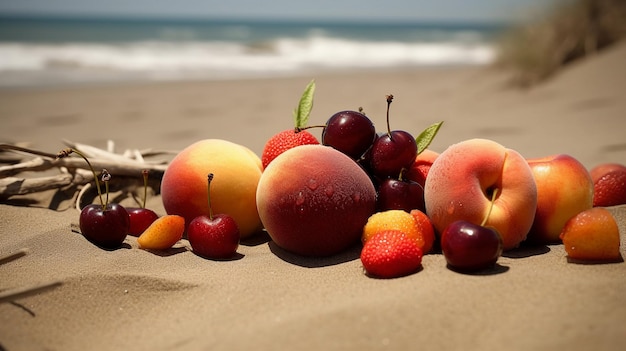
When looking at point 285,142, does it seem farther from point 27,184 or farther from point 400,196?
point 27,184

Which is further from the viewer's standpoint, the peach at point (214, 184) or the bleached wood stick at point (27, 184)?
the bleached wood stick at point (27, 184)

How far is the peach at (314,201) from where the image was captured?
2.36m

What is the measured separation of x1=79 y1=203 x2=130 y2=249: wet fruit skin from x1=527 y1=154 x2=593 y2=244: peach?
5.85ft

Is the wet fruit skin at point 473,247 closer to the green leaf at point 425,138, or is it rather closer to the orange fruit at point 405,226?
the orange fruit at point 405,226

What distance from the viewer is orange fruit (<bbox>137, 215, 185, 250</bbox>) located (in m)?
2.56

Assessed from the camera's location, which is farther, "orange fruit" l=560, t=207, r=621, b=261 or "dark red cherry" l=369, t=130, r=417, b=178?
"dark red cherry" l=369, t=130, r=417, b=178

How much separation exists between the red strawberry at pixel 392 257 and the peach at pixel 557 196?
0.66 m

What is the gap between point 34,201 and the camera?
3.20m

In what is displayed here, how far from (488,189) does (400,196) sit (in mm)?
364

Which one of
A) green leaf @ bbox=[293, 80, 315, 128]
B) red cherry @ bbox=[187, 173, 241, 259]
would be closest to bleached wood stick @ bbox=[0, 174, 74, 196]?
red cherry @ bbox=[187, 173, 241, 259]

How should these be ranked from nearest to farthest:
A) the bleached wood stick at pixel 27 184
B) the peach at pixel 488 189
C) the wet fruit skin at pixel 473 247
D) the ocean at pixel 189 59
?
1. the wet fruit skin at pixel 473 247
2. the peach at pixel 488 189
3. the bleached wood stick at pixel 27 184
4. the ocean at pixel 189 59

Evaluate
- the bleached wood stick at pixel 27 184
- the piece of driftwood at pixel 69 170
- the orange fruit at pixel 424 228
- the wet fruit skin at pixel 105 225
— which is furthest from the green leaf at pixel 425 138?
the bleached wood stick at pixel 27 184

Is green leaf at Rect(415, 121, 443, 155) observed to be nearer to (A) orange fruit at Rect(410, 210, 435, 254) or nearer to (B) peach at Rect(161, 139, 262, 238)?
(A) orange fruit at Rect(410, 210, 435, 254)

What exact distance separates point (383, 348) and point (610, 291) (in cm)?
79
